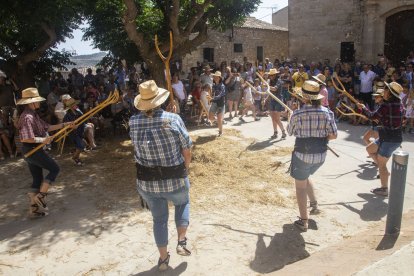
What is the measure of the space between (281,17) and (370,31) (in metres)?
22.8

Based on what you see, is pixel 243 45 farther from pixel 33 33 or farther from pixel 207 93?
pixel 33 33

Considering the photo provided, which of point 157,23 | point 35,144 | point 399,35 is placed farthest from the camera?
point 399,35

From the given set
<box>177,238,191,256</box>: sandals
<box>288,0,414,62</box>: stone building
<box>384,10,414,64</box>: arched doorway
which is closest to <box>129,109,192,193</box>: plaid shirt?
<box>177,238,191,256</box>: sandals

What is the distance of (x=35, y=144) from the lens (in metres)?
5.47

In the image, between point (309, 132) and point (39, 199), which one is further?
point (39, 199)

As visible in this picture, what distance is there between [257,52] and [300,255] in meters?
28.4

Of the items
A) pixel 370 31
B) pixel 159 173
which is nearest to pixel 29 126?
pixel 159 173

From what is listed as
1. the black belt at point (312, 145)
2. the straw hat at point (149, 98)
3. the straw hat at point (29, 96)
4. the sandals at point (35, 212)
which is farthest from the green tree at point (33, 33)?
the black belt at point (312, 145)

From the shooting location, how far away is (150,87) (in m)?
3.89

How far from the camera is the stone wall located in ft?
90.5

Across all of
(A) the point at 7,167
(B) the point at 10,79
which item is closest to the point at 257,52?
(B) the point at 10,79

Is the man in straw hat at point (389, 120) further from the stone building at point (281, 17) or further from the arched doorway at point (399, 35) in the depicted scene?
the stone building at point (281, 17)

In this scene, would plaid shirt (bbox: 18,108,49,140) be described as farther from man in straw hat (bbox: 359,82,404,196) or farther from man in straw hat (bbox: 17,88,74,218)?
man in straw hat (bbox: 359,82,404,196)

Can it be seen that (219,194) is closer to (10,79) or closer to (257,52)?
(10,79)
